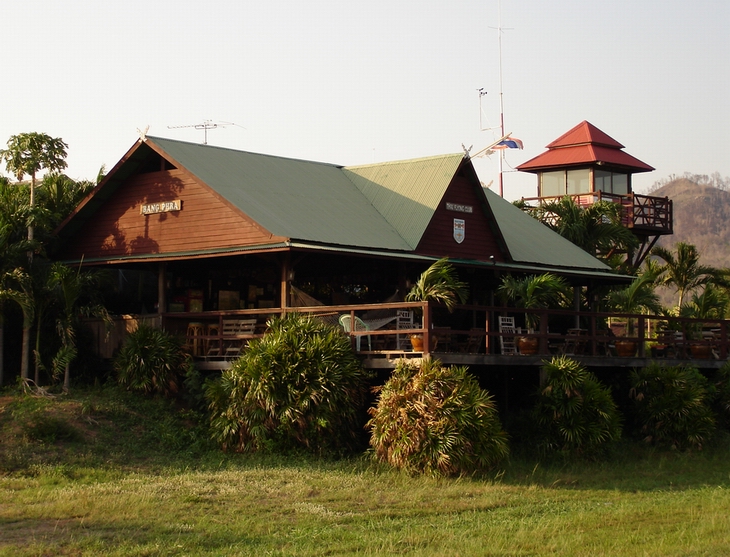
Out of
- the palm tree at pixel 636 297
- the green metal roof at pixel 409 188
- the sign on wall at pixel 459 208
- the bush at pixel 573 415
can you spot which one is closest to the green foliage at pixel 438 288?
the bush at pixel 573 415

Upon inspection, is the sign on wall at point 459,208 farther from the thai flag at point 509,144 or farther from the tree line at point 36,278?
the thai flag at point 509,144

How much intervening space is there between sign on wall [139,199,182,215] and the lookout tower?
69.0ft

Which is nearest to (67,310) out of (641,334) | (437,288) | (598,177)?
(437,288)

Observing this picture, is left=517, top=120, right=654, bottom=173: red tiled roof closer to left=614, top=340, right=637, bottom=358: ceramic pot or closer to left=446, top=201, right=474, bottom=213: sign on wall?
left=446, top=201, right=474, bottom=213: sign on wall

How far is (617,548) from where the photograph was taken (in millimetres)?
15547

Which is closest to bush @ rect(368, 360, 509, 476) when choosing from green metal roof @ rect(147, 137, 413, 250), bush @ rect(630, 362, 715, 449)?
green metal roof @ rect(147, 137, 413, 250)

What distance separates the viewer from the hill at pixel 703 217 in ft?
506

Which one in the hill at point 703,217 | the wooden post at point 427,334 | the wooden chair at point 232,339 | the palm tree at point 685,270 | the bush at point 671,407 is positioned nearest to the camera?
the wooden post at point 427,334

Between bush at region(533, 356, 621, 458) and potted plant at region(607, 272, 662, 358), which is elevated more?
potted plant at region(607, 272, 662, 358)

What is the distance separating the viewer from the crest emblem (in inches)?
1105

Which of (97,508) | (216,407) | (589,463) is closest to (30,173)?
A: (216,407)

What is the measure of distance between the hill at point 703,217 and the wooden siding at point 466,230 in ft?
413

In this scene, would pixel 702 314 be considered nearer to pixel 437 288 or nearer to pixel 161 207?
pixel 437 288

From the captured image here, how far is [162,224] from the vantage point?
26094 millimetres
